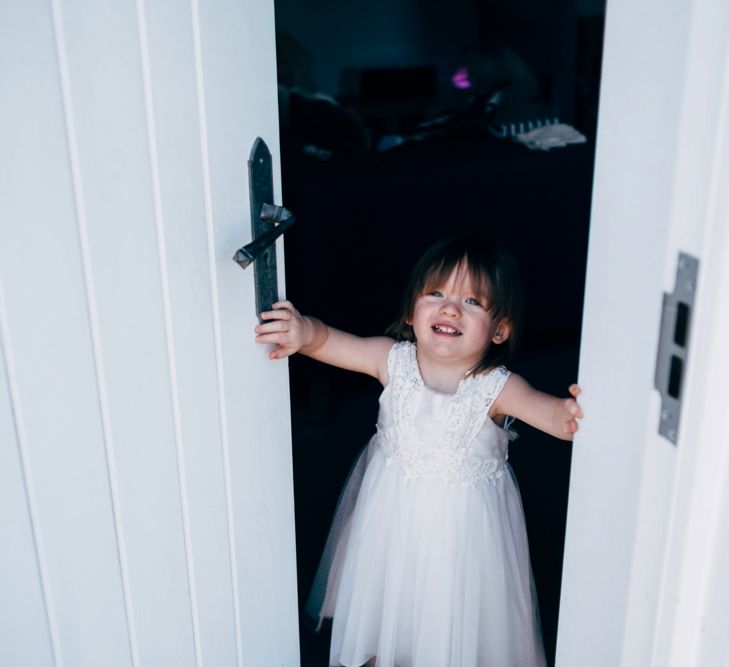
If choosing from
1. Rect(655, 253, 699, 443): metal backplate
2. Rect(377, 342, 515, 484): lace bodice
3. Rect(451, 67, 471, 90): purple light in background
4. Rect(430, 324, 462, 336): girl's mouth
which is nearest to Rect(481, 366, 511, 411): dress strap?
Rect(377, 342, 515, 484): lace bodice

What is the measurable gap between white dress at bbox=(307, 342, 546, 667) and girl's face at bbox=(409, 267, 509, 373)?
0.25ft

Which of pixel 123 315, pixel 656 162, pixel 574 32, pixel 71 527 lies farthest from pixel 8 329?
pixel 574 32

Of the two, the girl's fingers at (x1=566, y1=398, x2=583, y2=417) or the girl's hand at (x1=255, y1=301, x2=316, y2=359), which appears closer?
the girl's fingers at (x1=566, y1=398, x2=583, y2=417)

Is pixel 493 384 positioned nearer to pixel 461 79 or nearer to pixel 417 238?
pixel 417 238

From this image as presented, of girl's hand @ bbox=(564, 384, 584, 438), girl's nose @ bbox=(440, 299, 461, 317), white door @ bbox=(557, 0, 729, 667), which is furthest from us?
girl's nose @ bbox=(440, 299, 461, 317)

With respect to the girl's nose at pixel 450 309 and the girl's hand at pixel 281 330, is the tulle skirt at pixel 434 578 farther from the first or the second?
the girl's hand at pixel 281 330

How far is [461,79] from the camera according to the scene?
7.16 metres

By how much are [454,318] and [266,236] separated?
1.78 feet

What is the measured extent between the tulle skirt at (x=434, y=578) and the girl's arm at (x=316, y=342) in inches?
8.2

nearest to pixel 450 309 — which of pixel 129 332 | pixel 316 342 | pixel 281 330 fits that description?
pixel 316 342

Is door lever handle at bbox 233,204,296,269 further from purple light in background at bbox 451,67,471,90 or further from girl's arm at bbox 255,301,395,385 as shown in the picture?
purple light in background at bbox 451,67,471,90

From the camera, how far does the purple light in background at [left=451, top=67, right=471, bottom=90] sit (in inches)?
275

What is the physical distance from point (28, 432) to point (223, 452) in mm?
313

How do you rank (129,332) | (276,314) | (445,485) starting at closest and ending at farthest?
1. (129,332)
2. (276,314)
3. (445,485)
